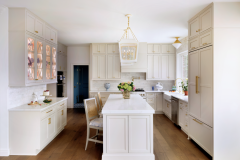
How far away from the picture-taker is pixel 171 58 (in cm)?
602

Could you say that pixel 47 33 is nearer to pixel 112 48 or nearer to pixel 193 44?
pixel 112 48

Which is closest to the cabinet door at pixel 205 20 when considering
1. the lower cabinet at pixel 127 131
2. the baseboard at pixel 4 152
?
the lower cabinet at pixel 127 131

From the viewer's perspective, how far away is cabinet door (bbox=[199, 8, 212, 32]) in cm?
268

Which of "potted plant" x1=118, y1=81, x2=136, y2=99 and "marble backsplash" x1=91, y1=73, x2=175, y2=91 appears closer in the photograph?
"potted plant" x1=118, y1=81, x2=136, y2=99

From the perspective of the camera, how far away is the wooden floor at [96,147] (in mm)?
2723

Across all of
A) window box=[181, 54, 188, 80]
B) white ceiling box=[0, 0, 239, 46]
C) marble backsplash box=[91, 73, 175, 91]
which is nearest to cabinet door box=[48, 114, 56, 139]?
white ceiling box=[0, 0, 239, 46]

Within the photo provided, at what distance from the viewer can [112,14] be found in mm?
3182

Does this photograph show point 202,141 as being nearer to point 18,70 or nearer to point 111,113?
point 111,113

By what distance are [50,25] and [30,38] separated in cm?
103

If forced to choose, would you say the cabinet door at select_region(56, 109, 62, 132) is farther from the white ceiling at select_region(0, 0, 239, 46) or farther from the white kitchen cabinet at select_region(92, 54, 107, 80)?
the white kitchen cabinet at select_region(92, 54, 107, 80)

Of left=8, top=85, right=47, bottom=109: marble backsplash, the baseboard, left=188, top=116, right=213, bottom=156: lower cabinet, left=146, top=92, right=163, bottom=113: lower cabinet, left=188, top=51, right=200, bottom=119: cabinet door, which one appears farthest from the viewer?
left=146, top=92, right=163, bottom=113: lower cabinet

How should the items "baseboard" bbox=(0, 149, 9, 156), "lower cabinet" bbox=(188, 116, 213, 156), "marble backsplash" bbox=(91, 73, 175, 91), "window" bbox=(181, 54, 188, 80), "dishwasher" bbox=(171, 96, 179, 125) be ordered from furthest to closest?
"marble backsplash" bbox=(91, 73, 175, 91) < "window" bbox=(181, 54, 188, 80) < "dishwasher" bbox=(171, 96, 179, 125) < "baseboard" bbox=(0, 149, 9, 156) < "lower cabinet" bbox=(188, 116, 213, 156)

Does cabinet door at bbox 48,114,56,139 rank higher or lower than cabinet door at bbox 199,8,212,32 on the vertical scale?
lower

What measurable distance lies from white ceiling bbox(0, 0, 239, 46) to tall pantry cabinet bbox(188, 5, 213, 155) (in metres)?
0.35
